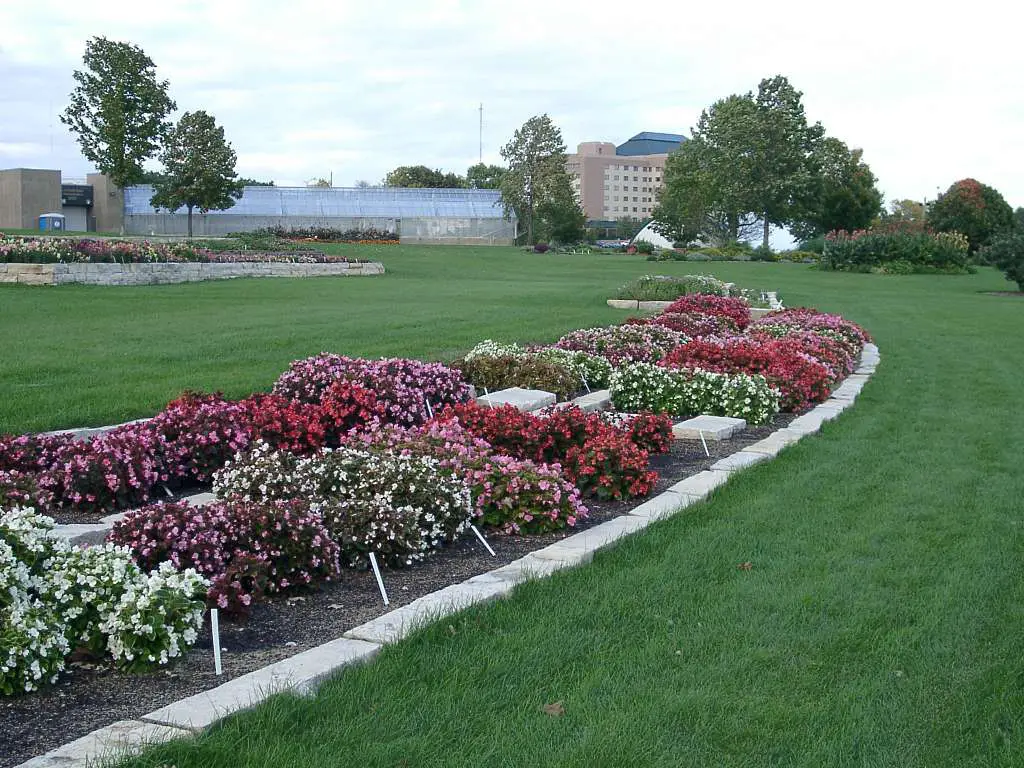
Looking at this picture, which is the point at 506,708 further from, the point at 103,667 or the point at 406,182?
the point at 406,182

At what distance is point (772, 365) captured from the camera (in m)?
9.17

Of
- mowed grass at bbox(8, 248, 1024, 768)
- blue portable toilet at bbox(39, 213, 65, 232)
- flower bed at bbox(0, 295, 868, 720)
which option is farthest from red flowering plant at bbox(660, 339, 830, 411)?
blue portable toilet at bbox(39, 213, 65, 232)

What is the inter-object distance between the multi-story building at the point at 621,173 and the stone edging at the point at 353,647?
15843 centimetres

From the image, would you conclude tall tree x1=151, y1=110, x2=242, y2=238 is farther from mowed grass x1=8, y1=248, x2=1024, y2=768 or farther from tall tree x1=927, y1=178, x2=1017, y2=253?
tall tree x1=927, y1=178, x2=1017, y2=253

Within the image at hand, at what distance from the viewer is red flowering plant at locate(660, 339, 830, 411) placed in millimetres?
8656

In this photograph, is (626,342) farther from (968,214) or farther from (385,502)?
(968,214)

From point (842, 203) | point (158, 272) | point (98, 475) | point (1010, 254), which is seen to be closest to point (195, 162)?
point (158, 272)

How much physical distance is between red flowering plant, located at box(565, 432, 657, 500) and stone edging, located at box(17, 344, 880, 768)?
0.51ft

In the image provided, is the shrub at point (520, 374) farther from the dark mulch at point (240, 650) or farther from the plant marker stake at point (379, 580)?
the plant marker stake at point (379, 580)

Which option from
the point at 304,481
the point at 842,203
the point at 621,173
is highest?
the point at 621,173

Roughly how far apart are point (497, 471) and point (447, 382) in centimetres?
252

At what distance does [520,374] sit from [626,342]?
249 centimetres

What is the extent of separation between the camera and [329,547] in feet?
13.6

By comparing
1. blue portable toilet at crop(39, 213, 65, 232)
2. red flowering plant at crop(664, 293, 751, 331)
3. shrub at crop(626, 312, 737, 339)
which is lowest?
shrub at crop(626, 312, 737, 339)
